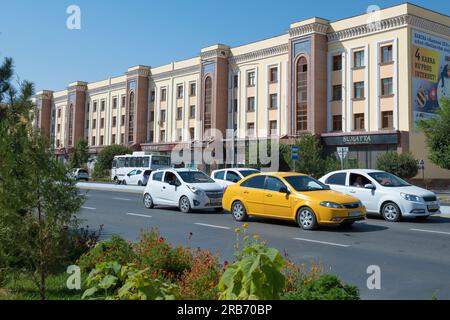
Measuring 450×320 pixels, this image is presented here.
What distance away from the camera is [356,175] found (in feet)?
51.6

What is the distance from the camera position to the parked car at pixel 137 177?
4038 cm

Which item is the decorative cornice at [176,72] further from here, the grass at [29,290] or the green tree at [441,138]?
the grass at [29,290]

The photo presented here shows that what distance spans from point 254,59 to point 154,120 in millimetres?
18922

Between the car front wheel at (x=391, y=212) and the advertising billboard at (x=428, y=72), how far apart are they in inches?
932

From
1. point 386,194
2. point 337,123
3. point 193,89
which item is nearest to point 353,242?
point 386,194

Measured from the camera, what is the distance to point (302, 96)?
139 feet

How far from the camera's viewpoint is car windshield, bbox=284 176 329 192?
515 inches

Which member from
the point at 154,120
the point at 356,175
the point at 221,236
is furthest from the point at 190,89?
the point at 221,236

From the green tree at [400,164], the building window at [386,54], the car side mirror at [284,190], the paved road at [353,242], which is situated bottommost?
the paved road at [353,242]

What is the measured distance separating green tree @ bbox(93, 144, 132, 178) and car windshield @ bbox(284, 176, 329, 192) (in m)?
48.2

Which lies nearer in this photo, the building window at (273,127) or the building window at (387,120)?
the building window at (387,120)

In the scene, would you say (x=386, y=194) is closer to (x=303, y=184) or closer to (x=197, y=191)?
(x=303, y=184)

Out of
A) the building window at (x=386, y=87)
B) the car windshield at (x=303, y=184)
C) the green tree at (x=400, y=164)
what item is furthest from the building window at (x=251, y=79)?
the car windshield at (x=303, y=184)

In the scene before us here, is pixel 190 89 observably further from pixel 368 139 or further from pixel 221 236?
pixel 221 236
